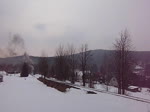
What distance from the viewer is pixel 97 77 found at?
70.2 m

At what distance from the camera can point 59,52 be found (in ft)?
180

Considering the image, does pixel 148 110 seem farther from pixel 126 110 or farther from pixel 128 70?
pixel 128 70

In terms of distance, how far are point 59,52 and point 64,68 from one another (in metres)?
7.66

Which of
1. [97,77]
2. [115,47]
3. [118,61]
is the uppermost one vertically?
[115,47]

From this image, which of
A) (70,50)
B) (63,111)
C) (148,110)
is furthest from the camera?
(70,50)

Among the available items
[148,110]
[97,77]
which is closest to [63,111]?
[148,110]

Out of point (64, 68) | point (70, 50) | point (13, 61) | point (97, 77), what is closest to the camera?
point (64, 68)

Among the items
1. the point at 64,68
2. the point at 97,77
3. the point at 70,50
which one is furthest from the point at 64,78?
the point at 97,77

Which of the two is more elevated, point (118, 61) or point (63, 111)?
point (118, 61)

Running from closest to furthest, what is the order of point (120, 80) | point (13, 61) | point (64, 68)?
point (120, 80), point (64, 68), point (13, 61)

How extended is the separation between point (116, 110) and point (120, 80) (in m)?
14.9

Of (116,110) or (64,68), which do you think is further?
(64,68)

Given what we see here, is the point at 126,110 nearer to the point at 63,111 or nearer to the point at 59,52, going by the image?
the point at 63,111

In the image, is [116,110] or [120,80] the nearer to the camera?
[116,110]
